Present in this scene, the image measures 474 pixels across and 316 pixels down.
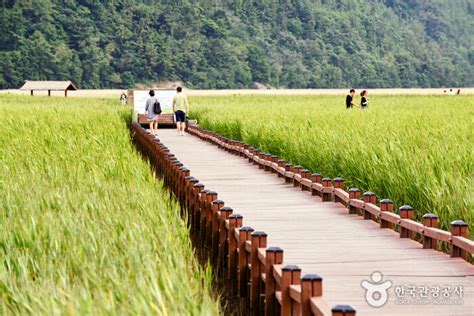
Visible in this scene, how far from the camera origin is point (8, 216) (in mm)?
8641

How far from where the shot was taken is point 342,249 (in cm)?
895

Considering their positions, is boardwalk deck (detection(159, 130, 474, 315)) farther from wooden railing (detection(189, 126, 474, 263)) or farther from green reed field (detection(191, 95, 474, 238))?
green reed field (detection(191, 95, 474, 238))

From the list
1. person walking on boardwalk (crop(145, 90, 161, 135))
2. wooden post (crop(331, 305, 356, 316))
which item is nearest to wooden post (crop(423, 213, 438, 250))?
wooden post (crop(331, 305, 356, 316))

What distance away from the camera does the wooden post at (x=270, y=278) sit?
6859 millimetres

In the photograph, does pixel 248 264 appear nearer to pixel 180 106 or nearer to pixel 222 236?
pixel 222 236

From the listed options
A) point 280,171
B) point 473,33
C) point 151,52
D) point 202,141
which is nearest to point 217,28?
point 151,52

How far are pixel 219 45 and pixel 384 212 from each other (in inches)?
4853

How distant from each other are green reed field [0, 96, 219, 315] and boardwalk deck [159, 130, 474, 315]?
95 centimetres

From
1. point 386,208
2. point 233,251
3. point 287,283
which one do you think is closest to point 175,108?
point 386,208

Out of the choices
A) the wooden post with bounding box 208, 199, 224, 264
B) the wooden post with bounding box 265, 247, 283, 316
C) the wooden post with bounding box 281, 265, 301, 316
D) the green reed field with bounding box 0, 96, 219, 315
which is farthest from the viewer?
the wooden post with bounding box 208, 199, 224, 264

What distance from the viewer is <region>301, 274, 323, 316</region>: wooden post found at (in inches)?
220

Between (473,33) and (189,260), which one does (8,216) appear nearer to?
(189,260)

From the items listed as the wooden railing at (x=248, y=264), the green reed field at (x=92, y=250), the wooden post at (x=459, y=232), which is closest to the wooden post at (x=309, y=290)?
the wooden railing at (x=248, y=264)

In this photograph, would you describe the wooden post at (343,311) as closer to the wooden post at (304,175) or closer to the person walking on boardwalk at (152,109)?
the wooden post at (304,175)
